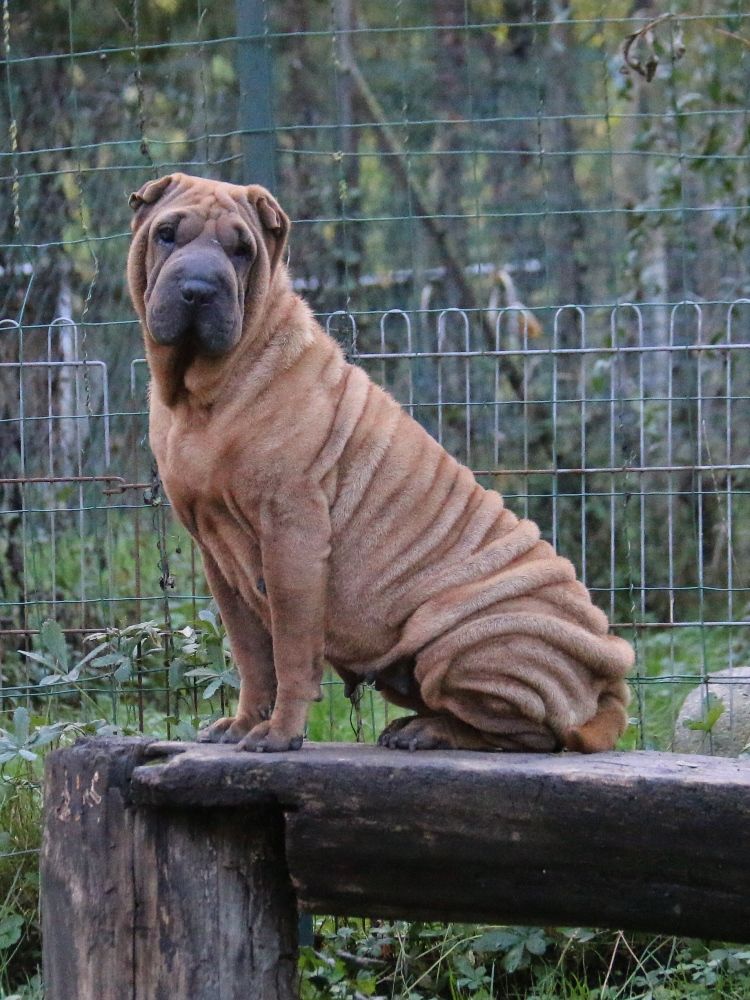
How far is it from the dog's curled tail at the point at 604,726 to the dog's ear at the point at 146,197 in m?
1.82

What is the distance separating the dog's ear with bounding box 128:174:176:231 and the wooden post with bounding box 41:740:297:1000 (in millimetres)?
1426

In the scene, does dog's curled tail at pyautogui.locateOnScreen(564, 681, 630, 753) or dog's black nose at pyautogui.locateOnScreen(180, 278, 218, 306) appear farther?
dog's curled tail at pyautogui.locateOnScreen(564, 681, 630, 753)

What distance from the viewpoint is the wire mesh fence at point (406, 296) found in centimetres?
503

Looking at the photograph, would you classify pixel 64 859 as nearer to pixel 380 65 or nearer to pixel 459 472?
pixel 459 472

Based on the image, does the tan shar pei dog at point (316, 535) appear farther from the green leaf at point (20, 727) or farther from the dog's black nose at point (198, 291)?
the green leaf at point (20, 727)

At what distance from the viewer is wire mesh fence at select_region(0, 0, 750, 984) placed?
5031 mm

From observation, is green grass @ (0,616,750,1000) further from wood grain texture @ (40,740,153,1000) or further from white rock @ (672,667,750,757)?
wood grain texture @ (40,740,153,1000)

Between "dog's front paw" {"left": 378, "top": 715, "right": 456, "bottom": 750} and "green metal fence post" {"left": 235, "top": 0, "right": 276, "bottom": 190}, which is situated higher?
"green metal fence post" {"left": 235, "top": 0, "right": 276, "bottom": 190}

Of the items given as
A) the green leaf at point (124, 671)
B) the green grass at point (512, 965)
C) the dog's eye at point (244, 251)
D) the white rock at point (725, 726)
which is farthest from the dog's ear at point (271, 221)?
the white rock at point (725, 726)

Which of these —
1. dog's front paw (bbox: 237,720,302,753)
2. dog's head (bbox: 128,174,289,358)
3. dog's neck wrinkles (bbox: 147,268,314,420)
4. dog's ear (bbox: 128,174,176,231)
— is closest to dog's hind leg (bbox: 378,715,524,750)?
dog's front paw (bbox: 237,720,302,753)

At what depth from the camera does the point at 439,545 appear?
3.70 metres

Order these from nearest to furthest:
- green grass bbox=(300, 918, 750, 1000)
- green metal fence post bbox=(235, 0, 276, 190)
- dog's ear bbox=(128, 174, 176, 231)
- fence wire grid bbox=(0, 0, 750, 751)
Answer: dog's ear bbox=(128, 174, 176, 231), green grass bbox=(300, 918, 750, 1000), green metal fence post bbox=(235, 0, 276, 190), fence wire grid bbox=(0, 0, 750, 751)

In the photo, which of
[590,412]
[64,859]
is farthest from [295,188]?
[64,859]

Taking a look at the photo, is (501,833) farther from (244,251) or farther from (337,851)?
(244,251)
